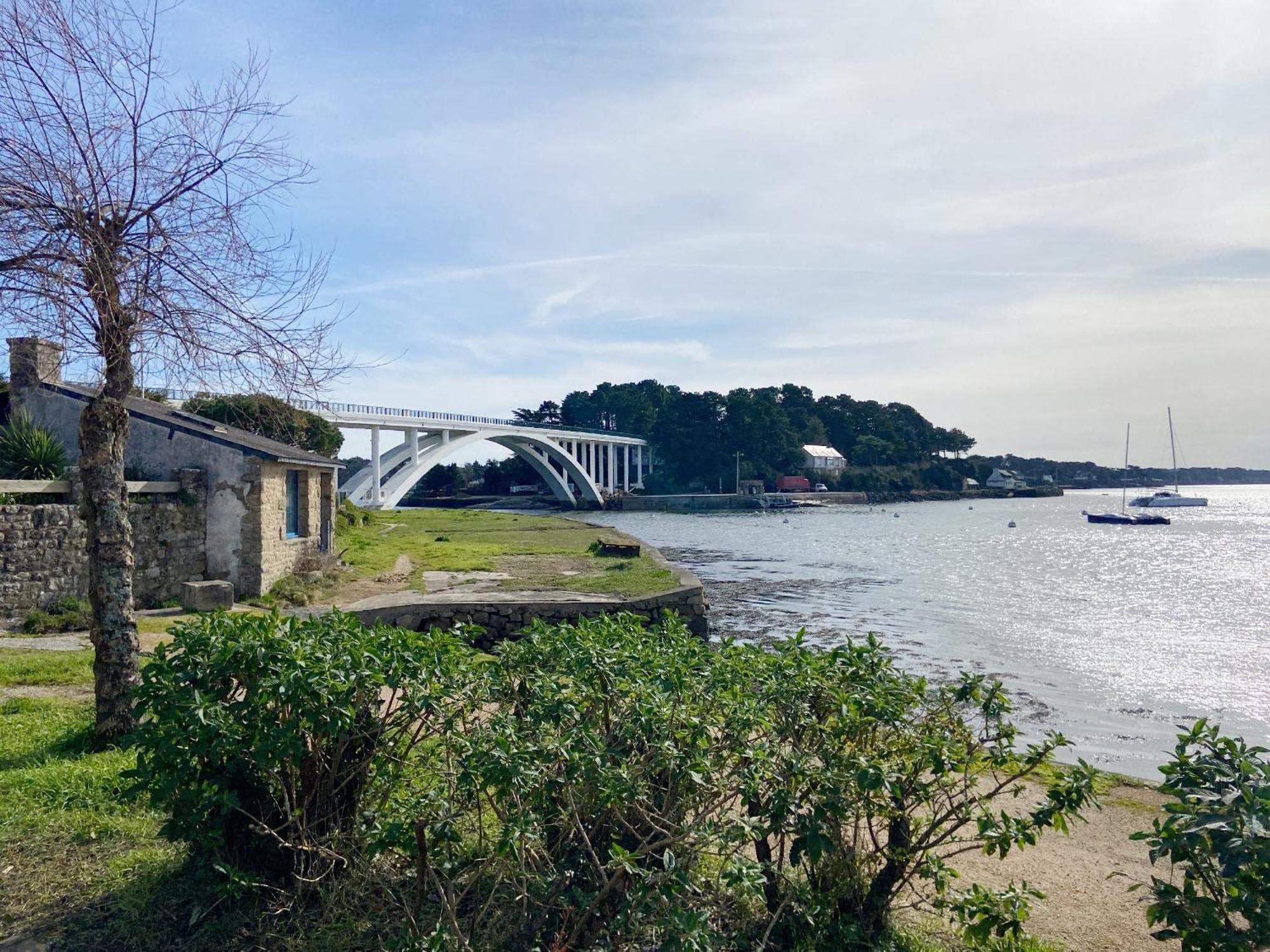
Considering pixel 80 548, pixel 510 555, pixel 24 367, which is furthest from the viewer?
pixel 510 555

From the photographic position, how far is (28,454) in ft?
38.4

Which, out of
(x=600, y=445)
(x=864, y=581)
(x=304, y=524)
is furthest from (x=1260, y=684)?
(x=600, y=445)

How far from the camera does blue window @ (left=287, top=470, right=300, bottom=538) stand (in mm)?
15227

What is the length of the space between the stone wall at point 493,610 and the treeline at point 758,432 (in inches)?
3322

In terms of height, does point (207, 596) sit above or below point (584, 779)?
below

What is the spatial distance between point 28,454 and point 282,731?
1127 cm

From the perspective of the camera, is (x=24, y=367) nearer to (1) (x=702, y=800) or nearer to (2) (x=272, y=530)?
(2) (x=272, y=530)

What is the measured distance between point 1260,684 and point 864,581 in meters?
13.8

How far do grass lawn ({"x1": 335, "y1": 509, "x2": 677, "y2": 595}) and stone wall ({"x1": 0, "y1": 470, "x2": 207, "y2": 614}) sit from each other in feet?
13.5

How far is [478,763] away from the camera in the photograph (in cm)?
278

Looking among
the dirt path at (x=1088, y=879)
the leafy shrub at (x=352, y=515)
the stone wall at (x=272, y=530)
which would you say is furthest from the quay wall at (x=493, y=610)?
the leafy shrub at (x=352, y=515)

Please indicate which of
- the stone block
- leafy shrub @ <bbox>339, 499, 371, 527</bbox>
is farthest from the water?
leafy shrub @ <bbox>339, 499, 371, 527</bbox>

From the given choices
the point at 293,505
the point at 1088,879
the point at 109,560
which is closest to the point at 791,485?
the point at 293,505

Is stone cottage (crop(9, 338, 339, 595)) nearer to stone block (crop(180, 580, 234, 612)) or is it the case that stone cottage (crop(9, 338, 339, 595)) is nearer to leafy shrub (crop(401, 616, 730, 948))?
stone block (crop(180, 580, 234, 612))
